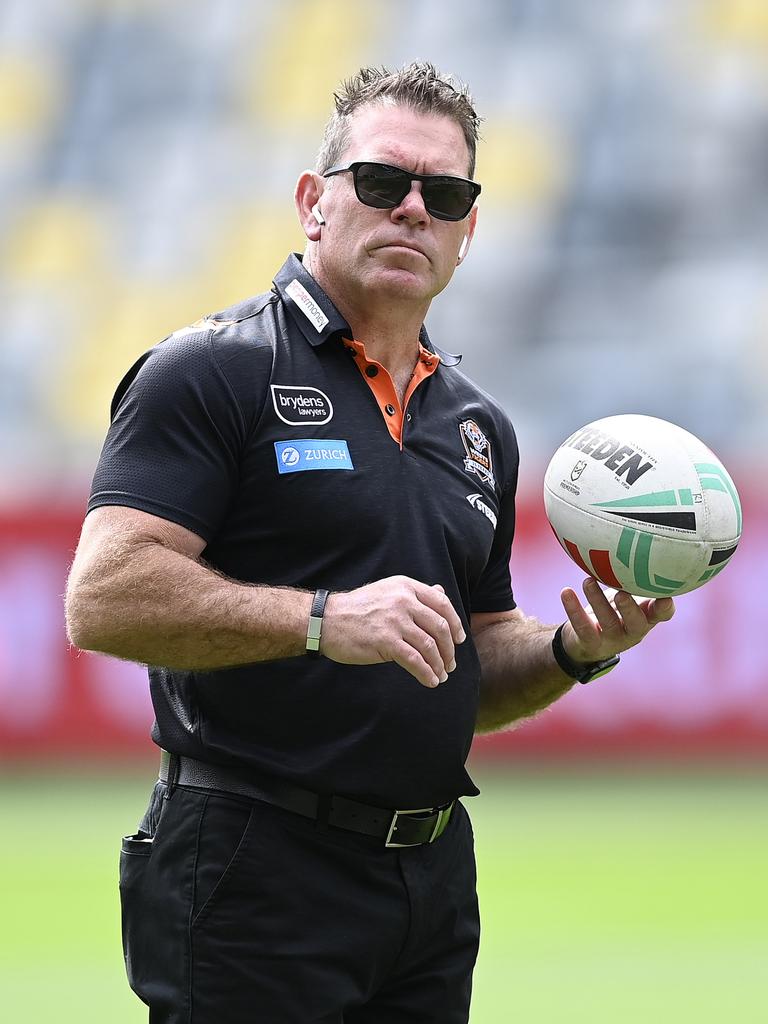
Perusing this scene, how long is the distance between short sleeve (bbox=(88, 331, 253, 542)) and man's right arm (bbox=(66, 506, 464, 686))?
0.04 meters

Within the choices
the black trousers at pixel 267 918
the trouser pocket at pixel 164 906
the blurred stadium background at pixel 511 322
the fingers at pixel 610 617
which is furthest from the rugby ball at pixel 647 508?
the blurred stadium background at pixel 511 322

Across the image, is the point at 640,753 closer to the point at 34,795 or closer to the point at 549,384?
the point at 34,795

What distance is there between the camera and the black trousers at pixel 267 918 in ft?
10.4

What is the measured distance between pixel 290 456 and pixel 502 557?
0.96m

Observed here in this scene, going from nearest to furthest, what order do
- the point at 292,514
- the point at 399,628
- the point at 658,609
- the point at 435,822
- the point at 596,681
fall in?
the point at 399,628, the point at 292,514, the point at 435,822, the point at 658,609, the point at 596,681

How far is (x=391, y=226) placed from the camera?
355cm

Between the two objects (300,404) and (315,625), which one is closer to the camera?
(315,625)

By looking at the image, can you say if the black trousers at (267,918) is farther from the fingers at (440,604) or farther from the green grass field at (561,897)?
the green grass field at (561,897)

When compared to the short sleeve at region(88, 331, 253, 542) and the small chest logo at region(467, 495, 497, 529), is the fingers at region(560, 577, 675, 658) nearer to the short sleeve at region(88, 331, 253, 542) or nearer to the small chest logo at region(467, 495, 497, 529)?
the small chest logo at region(467, 495, 497, 529)

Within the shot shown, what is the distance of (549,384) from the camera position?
15.8 m

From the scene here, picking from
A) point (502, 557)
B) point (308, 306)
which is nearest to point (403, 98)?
point (308, 306)

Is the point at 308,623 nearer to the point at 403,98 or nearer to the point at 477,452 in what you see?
the point at 477,452

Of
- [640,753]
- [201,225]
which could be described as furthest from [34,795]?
[201,225]

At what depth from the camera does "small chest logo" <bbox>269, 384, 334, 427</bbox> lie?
329 centimetres
